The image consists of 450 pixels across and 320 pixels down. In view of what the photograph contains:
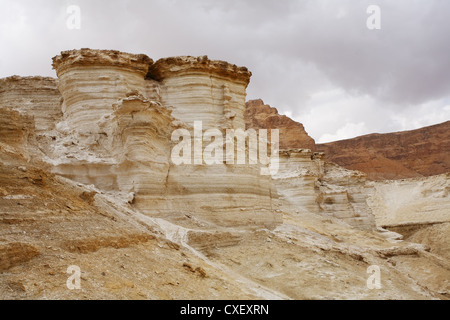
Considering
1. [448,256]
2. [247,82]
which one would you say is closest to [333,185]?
[448,256]

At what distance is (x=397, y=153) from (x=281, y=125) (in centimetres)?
2979

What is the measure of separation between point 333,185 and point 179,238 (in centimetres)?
2057

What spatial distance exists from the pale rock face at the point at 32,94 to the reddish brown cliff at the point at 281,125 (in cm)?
5908

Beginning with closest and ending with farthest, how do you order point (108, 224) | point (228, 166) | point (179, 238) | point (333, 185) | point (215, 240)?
point (108, 224) < point (179, 238) < point (215, 240) < point (228, 166) < point (333, 185)

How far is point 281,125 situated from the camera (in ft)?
249

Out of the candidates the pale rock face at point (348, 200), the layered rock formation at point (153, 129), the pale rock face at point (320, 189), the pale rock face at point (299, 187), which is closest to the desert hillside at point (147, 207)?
the layered rock formation at point (153, 129)

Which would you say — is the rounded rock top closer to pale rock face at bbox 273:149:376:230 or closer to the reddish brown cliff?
pale rock face at bbox 273:149:376:230

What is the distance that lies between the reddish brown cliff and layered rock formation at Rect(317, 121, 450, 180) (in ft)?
37.3

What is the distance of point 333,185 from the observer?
2745 centimetres

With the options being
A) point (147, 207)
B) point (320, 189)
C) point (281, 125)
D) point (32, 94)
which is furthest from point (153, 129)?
point (281, 125)

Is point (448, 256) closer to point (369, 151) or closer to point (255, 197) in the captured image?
point (255, 197)

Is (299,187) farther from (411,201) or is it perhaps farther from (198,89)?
(411,201)

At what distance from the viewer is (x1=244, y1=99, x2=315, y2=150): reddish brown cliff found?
74750 millimetres

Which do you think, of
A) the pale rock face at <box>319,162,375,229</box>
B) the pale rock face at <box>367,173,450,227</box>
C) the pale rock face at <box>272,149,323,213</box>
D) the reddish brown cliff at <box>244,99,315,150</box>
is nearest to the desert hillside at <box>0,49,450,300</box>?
the pale rock face at <box>272,149,323,213</box>
